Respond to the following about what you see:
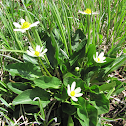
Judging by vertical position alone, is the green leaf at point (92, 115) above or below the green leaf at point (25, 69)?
below

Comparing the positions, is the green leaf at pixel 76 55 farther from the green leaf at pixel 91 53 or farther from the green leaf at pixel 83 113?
the green leaf at pixel 83 113

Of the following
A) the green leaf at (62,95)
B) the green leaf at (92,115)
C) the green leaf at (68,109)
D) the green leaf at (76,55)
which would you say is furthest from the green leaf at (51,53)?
the green leaf at (92,115)

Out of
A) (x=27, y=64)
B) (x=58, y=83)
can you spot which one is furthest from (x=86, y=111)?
Result: (x=27, y=64)

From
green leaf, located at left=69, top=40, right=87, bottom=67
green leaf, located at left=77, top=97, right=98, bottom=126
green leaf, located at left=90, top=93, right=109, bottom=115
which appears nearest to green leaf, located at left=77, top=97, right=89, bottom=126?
green leaf, located at left=77, top=97, right=98, bottom=126

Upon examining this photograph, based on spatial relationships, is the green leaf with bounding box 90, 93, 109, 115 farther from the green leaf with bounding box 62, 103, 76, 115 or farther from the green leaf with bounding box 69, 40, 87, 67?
the green leaf with bounding box 69, 40, 87, 67

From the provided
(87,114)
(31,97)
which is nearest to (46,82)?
(31,97)

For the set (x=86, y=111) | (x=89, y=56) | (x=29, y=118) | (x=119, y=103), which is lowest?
(x=119, y=103)

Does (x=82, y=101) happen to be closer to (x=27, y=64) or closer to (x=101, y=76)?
(x=101, y=76)
